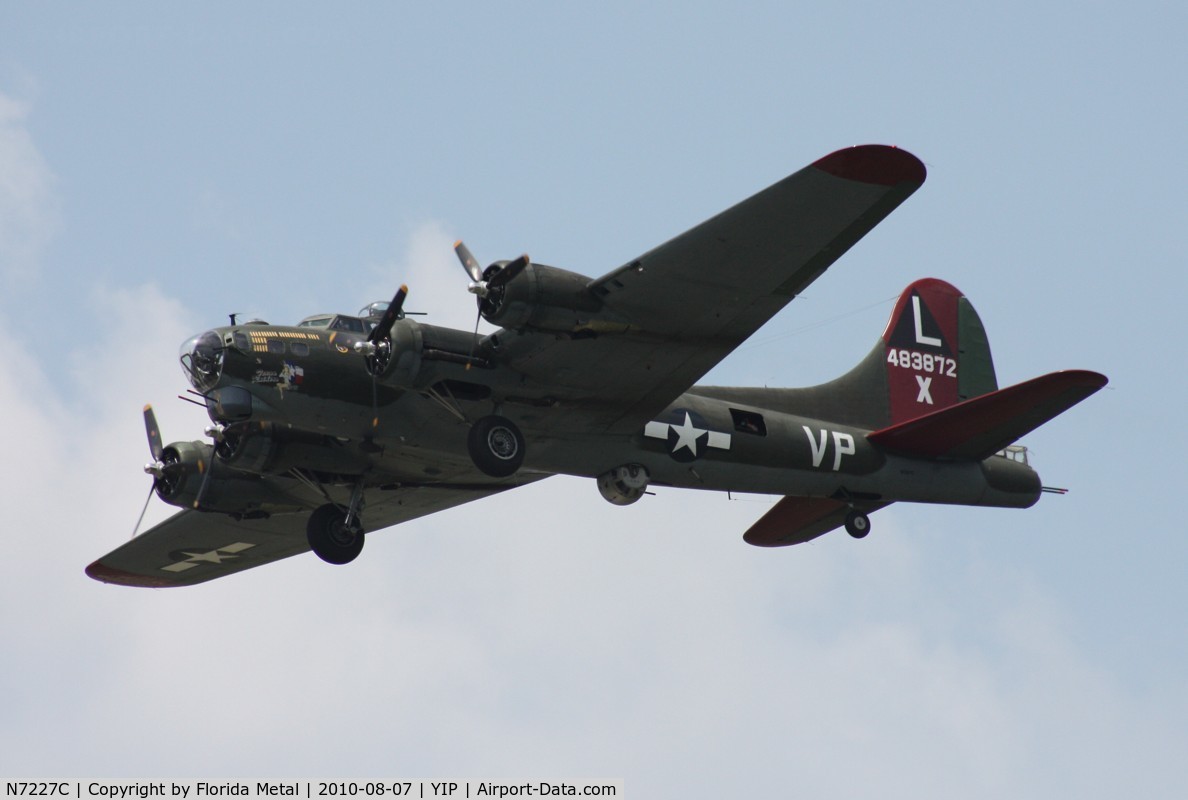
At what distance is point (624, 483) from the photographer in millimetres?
22375

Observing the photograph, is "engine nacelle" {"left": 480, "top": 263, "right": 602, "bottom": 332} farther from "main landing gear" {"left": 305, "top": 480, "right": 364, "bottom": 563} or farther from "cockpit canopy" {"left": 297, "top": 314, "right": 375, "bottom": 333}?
"main landing gear" {"left": 305, "top": 480, "right": 364, "bottom": 563}

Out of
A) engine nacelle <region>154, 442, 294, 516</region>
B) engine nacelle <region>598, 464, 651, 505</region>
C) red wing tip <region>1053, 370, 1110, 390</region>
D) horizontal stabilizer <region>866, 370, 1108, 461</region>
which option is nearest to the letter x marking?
horizontal stabilizer <region>866, 370, 1108, 461</region>

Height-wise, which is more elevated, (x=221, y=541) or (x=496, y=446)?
(x=221, y=541)

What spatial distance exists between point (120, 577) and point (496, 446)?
10.1 metres

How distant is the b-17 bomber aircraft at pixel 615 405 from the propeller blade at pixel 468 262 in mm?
21

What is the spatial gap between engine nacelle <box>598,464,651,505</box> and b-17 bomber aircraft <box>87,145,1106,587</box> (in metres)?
0.03

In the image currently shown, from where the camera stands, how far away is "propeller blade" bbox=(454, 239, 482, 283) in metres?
20.7

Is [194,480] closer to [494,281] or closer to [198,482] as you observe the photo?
[198,482]

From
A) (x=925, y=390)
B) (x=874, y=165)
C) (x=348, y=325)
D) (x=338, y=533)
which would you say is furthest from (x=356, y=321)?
(x=925, y=390)

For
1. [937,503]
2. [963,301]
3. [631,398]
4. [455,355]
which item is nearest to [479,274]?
[455,355]

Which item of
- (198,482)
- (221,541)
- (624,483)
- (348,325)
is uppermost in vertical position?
(348,325)

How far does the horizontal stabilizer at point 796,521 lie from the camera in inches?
979

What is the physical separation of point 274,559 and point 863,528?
10.3 m

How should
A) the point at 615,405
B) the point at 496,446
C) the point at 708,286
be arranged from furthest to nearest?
the point at 615,405 → the point at 496,446 → the point at 708,286
